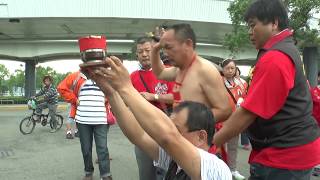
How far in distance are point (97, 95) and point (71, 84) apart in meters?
0.93

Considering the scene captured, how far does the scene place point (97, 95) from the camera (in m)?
6.29

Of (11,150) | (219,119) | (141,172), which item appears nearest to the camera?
(219,119)

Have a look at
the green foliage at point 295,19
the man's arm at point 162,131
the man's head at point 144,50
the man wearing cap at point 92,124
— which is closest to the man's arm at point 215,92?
the man's arm at point 162,131

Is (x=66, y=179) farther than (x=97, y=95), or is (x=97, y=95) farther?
(x=66, y=179)

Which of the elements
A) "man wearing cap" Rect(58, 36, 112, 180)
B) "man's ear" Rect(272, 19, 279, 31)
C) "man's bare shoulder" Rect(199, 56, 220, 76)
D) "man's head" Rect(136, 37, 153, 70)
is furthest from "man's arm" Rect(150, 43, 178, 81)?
"man wearing cap" Rect(58, 36, 112, 180)

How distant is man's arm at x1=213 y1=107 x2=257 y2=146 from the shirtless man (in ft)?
1.50

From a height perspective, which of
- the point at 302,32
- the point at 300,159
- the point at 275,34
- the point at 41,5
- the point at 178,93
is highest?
the point at 41,5

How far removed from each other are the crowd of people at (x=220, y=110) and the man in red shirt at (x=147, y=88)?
16.0 inches

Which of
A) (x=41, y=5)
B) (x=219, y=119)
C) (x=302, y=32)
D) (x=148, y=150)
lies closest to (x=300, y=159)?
(x=219, y=119)

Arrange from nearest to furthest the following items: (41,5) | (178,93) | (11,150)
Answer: (178,93) → (11,150) → (41,5)

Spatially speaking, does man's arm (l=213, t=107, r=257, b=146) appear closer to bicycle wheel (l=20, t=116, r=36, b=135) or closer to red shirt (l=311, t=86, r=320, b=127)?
red shirt (l=311, t=86, r=320, b=127)

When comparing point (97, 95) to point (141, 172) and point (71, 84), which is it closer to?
point (71, 84)

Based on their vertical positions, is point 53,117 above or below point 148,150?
below

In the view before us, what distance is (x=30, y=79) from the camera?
117 feet
